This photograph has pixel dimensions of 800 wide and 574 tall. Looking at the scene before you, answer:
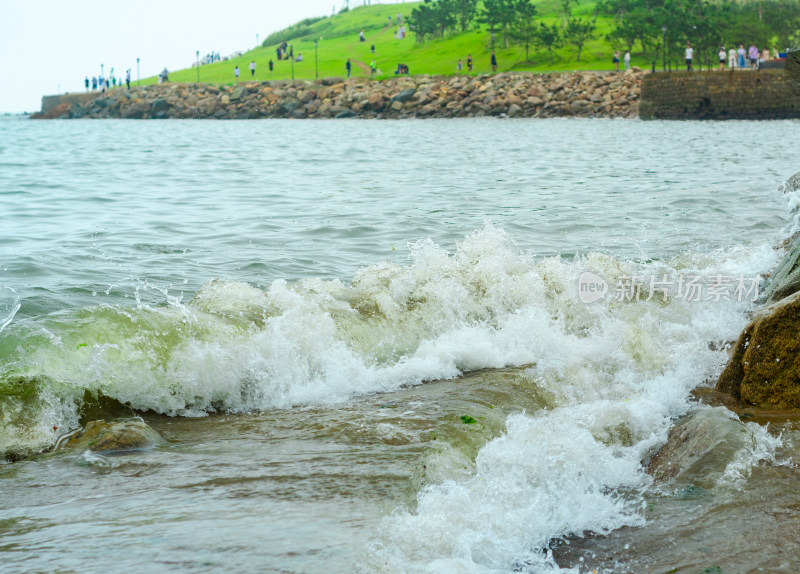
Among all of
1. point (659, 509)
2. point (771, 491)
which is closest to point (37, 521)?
point (659, 509)

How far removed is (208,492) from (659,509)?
184 centimetres

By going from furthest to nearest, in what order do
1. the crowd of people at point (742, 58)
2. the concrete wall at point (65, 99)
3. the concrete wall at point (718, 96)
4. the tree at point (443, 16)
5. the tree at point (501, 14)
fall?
the tree at point (443, 16) → the concrete wall at point (65, 99) → the tree at point (501, 14) → the crowd of people at point (742, 58) → the concrete wall at point (718, 96)

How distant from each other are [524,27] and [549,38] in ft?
11.0

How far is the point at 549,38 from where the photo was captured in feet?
203

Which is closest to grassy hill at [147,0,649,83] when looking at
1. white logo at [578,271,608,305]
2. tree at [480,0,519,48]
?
tree at [480,0,519,48]

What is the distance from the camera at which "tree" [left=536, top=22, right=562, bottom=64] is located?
61.9 metres

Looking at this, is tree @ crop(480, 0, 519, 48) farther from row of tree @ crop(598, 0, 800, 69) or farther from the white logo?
the white logo

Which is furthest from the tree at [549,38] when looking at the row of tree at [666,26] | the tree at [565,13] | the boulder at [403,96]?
the boulder at [403,96]

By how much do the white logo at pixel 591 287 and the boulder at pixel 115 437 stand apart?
3.98m

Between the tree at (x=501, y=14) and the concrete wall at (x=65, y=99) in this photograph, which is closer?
the tree at (x=501, y=14)

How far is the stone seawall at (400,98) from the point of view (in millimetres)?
46719

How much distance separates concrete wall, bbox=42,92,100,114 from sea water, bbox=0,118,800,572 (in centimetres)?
6608

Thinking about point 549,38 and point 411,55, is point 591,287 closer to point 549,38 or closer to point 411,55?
point 549,38

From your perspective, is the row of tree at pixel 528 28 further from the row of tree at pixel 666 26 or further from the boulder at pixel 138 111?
the boulder at pixel 138 111
